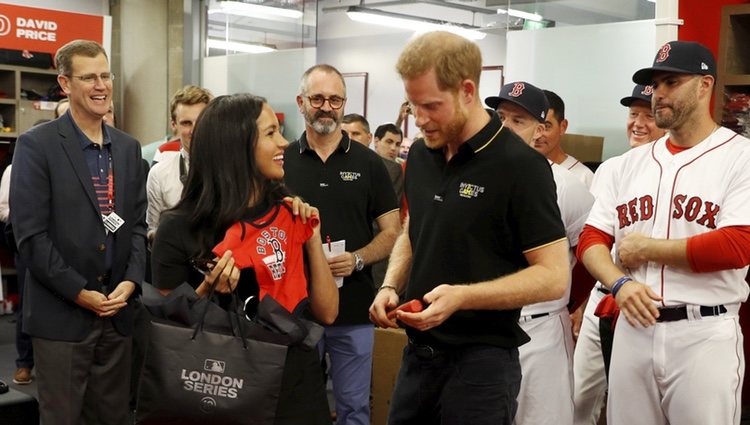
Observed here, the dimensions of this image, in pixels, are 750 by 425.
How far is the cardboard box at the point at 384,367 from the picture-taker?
14.5 feet

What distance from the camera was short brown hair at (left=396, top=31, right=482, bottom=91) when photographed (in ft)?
6.98

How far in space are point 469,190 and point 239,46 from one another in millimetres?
8435

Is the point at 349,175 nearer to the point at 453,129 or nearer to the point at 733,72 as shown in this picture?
the point at 453,129

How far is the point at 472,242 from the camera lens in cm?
218

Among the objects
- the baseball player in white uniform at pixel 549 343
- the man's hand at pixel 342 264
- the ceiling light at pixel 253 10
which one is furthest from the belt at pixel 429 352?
the ceiling light at pixel 253 10

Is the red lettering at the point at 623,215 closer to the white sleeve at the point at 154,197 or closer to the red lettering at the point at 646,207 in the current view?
the red lettering at the point at 646,207

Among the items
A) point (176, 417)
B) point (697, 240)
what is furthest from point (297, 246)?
point (697, 240)

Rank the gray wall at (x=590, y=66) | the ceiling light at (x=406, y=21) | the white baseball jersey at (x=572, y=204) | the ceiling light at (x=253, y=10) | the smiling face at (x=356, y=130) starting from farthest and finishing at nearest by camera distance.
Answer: the ceiling light at (x=406, y=21) < the ceiling light at (x=253, y=10) < the smiling face at (x=356, y=130) < the gray wall at (x=590, y=66) < the white baseball jersey at (x=572, y=204)

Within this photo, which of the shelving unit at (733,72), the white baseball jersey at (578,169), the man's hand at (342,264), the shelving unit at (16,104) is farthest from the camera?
Answer: the shelving unit at (16,104)

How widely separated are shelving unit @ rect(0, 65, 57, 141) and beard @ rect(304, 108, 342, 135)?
19.9ft

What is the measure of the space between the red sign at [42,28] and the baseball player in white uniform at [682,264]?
7154 millimetres

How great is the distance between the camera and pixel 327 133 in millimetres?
3666

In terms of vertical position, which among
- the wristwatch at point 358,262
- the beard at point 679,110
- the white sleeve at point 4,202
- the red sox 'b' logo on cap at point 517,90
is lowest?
the white sleeve at point 4,202

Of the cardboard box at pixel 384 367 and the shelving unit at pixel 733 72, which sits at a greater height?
the shelving unit at pixel 733 72
